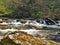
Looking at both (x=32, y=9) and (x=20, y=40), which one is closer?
(x=20, y=40)

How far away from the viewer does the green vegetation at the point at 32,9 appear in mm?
45656

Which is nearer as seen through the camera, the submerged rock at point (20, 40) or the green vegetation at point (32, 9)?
the submerged rock at point (20, 40)

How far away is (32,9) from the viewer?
156 ft

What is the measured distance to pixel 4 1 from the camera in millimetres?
58625

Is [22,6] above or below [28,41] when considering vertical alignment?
below

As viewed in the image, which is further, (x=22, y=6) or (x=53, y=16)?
(x=22, y=6)

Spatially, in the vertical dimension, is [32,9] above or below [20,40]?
below

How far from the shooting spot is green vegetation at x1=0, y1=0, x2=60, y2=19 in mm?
45656

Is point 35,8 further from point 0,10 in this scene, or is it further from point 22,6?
point 0,10

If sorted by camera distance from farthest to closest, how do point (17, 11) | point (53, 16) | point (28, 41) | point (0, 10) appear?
point (0, 10), point (17, 11), point (53, 16), point (28, 41)

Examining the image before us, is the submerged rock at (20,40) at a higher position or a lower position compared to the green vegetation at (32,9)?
higher

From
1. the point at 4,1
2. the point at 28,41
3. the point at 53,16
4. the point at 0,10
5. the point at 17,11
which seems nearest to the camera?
the point at 28,41

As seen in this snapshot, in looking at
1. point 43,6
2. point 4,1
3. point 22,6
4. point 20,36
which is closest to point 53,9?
point 43,6

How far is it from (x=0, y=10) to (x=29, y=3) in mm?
6891
